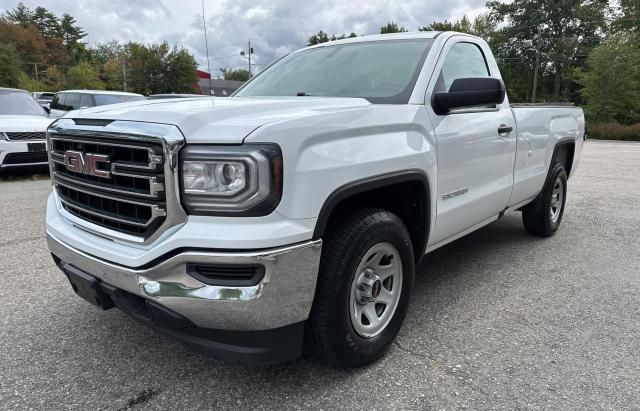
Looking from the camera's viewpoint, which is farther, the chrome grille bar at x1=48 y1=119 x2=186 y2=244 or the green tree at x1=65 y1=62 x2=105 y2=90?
the green tree at x1=65 y1=62 x2=105 y2=90

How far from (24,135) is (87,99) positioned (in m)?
3.26

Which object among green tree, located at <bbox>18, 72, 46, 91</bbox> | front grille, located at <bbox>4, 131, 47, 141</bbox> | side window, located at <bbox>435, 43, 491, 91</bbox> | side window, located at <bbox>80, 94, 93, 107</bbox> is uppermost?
green tree, located at <bbox>18, 72, 46, 91</bbox>

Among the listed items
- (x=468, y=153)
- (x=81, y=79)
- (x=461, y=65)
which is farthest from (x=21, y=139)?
(x=81, y=79)

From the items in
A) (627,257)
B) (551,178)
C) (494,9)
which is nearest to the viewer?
(627,257)

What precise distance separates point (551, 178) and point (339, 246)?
11.7ft

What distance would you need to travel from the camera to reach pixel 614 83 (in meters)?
32.1

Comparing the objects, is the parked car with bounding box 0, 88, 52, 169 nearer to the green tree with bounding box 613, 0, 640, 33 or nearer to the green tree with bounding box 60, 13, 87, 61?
the green tree with bounding box 613, 0, 640, 33

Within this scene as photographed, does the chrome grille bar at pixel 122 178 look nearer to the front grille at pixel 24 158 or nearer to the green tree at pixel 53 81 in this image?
the front grille at pixel 24 158

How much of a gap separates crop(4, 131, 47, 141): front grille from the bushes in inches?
1172

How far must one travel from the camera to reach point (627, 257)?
461cm

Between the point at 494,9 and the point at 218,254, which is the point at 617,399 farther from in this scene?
the point at 494,9

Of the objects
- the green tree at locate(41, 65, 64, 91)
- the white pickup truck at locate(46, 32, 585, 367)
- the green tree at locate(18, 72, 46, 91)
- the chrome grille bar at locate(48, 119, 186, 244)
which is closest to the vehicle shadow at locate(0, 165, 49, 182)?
the white pickup truck at locate(46, 32, 585, 367)

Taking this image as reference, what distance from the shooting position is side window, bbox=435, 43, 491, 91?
331 cm

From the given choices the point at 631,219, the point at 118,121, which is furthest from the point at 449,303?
the point at 631,219
